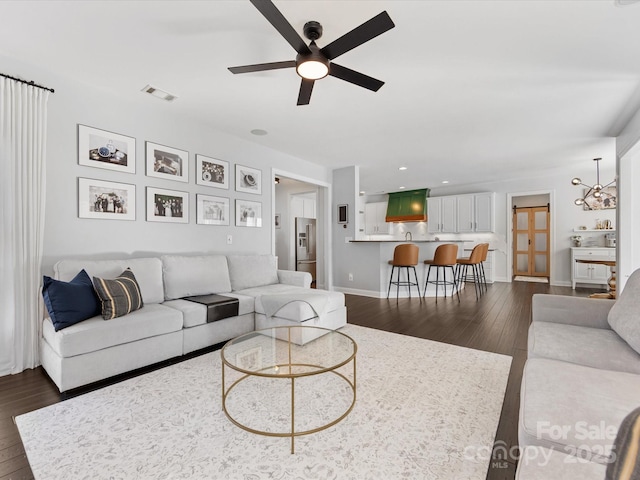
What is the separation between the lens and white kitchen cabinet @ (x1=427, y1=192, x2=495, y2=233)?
7.45 meters

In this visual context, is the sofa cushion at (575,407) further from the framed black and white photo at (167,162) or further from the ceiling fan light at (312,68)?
the framed black and white photo at (167,162)

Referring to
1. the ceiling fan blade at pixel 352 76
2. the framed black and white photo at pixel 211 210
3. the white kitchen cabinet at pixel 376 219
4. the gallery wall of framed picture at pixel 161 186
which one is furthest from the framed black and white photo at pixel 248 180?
the white kitchen cabinet at pixel 376 219

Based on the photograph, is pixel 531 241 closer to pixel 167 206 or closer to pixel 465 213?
pixel 465 213

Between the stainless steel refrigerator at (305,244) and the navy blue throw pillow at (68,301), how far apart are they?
487 centimetres

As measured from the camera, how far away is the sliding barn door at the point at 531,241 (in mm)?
7633

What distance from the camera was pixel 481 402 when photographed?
1955 mm

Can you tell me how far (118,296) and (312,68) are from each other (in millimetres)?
2291

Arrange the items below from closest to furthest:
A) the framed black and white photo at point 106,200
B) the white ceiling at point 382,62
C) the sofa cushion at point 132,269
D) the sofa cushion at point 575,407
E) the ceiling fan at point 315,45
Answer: the sofa cushion at point 575,407 → the ceiling fan at point 315,45 → the white ceiling at point 382,62 → the sofa cushion at point 132,269 → the framed black and white photo at point 106,200

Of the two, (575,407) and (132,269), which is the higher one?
(132,269)

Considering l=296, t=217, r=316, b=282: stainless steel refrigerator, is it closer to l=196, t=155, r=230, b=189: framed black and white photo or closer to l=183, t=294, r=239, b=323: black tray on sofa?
l=196, t=155, r=230, b=189: framed black and white photo

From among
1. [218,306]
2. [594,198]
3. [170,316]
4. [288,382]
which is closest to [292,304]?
[218,306]

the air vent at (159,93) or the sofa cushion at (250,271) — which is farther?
the sofa cushion at (250,271)

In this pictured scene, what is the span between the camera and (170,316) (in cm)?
258

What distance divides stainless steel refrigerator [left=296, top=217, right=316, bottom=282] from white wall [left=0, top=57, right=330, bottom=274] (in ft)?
8.53
